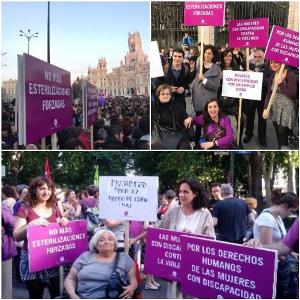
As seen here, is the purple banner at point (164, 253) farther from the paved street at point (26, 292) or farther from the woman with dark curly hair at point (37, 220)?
the paved street at point (26, 292)

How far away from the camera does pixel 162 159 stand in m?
4.79

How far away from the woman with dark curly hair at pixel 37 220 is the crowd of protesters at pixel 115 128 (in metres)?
0.87

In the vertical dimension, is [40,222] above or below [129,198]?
below

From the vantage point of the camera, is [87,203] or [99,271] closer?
[99,271]

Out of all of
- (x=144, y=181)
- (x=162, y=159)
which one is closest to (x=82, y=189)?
(x=162, y=159)

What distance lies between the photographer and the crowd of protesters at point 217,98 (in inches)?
186

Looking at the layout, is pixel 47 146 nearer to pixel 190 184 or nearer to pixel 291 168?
pixel 190 184

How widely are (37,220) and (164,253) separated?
109 centimetres

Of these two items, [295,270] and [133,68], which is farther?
[133,68]

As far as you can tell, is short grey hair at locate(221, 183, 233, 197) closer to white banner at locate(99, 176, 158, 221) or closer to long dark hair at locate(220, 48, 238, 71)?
white banner at locate(99, 176, 158, 221)

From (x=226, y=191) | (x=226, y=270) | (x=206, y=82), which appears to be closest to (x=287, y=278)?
(x=226, y=270)

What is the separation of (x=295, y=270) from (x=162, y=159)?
1.84 meters

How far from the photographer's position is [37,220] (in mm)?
3799

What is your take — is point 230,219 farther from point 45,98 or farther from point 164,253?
point 45,98
